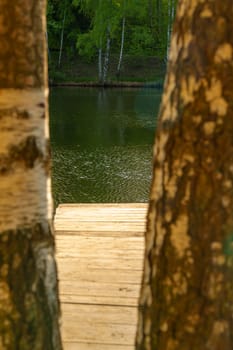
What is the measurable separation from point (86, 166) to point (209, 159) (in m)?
9.41

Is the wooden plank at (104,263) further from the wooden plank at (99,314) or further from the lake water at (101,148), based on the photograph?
the lake water at (101,148)

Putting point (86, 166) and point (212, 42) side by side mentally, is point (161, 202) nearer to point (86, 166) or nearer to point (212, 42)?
point (212, 42)

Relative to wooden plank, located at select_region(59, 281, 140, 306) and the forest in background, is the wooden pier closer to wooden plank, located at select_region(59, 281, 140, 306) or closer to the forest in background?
wooden plank, located at select_region(59, 281, 140, 306)

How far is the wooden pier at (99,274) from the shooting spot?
300cm

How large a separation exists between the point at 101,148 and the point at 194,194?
11103 mm

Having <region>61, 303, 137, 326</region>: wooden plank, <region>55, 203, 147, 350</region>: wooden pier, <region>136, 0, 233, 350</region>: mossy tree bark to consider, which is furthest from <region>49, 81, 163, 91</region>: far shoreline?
<region>136, 0, 233, 350</region>: mossy tree bark

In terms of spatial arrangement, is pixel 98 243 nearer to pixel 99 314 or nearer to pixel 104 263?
pixel 104 263

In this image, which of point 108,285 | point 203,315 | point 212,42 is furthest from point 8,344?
point 108,285

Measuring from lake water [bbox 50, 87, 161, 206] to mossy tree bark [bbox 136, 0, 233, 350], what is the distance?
701cm

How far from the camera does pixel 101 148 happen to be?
1253 cm

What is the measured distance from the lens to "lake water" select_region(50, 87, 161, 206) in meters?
9.19

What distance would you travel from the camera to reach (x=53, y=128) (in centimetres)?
1514

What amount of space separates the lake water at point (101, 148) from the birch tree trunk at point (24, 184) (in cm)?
685

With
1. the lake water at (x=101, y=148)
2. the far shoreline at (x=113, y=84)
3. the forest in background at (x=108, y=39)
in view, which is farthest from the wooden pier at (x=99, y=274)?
the forest in background at (x=108, y=39)
